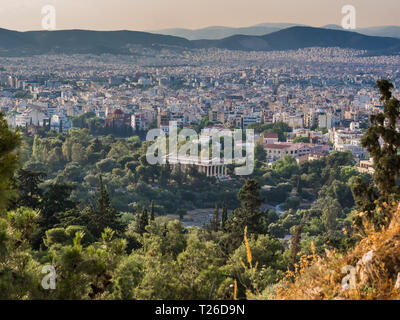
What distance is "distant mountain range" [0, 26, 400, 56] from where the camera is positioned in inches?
1870

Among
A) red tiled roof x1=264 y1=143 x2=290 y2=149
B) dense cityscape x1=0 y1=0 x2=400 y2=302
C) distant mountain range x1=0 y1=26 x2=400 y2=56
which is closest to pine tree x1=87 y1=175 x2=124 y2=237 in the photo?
dense cityscape x1=0 y1=0 x2=400 y2=302

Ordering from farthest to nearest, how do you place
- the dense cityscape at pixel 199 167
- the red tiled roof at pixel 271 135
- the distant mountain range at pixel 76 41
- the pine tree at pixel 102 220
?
the distant mountain range at pixel 76 41, the red tiled roof at pixel 271 135, the pine tree at pixel 102 220, the dense cityscape at pixel 199 167

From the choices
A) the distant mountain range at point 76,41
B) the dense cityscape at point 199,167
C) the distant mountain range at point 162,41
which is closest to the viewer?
the dense cityscape at point 199,167

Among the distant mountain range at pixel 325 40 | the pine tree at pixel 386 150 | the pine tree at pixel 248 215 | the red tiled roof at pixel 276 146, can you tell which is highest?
the distant mountain range at pixel 325 40

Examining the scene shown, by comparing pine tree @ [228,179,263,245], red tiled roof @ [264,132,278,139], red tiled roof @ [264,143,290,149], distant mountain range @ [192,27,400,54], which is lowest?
red tiled roof @ [264,143,290,149]

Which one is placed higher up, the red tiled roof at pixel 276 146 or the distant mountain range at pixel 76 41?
the distant mountain range at pixel 76 41

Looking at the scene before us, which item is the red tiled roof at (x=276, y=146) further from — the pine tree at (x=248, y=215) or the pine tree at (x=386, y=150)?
the pine tree at (x=386, y=150)

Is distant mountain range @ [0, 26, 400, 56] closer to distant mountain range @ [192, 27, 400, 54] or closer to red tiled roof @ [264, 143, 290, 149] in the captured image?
distant mountain range @ [192, 27, 400, 54]

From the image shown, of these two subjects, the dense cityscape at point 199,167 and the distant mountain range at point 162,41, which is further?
the distant mountain range at point 162,41

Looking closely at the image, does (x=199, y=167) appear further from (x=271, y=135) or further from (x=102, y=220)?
(x=102, y=220)

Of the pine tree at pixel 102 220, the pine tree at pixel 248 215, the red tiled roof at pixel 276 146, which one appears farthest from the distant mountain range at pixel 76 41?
the pine tree at pixel 248 215

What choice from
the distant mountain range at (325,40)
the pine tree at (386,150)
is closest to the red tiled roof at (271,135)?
the distant mountain range at (325,40)

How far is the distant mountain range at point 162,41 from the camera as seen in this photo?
156 ft

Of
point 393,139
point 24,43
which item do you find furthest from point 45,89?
point 393,139
